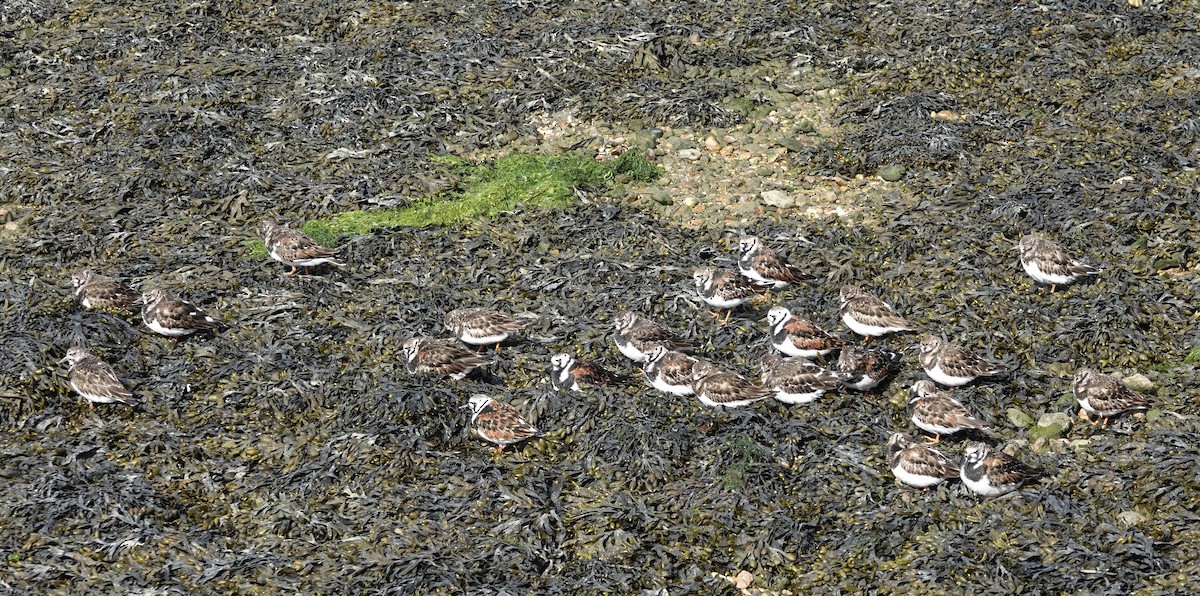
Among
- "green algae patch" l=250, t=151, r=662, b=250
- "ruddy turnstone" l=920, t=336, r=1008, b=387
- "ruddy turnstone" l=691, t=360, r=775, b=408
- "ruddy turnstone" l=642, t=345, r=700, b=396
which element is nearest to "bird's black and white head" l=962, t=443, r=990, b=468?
"ruddy turnstone" l=920, t=336, r=1008, b=387

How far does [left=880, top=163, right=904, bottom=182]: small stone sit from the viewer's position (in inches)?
557

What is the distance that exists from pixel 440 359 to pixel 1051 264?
5.88 m

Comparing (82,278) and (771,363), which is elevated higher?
(771,363)

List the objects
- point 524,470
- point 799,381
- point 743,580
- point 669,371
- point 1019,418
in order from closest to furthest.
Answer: point 743,580 → point 524,470 → point 1019,418 → point 799,381 → point 669,371

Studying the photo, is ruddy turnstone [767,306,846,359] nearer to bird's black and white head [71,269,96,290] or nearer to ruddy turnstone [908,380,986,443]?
ruddy turnstone [908,380,986,443]

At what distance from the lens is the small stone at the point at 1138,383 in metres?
10.6

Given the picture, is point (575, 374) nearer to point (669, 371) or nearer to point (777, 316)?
point (669, 371)

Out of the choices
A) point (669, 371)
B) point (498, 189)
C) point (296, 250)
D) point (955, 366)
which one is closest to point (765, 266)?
point (669, 371)

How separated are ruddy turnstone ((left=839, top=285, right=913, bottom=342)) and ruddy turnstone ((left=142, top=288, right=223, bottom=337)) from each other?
20.0 ft

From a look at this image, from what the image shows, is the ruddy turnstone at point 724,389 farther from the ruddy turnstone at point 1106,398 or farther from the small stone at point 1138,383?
the small stone at point 1138,383

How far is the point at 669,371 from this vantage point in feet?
35.4

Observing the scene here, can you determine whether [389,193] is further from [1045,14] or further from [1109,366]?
[1045,14]

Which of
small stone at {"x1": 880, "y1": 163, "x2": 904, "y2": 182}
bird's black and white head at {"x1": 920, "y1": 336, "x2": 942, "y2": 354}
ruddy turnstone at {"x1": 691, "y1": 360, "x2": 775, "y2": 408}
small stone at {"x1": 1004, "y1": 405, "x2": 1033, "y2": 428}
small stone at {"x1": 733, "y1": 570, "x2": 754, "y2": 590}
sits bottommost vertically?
small stone at {"x1": 733, "y1": 570, "x2": 754, "y2": 590}

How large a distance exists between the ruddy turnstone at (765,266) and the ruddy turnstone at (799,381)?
1512 millimetres
